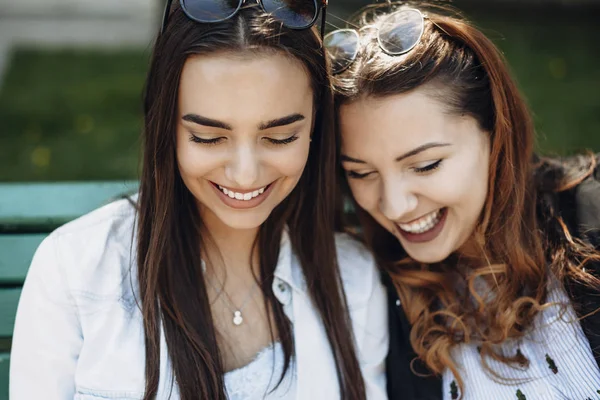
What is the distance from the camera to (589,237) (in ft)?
8.10

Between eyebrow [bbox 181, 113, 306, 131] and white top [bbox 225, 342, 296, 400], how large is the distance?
748 mm

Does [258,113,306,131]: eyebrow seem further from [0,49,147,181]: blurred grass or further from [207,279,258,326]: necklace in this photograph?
[0,49,147,181]: blurred grass

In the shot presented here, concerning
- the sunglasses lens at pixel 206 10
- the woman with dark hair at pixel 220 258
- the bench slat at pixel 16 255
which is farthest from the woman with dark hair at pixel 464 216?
the bench slat at pixel 16 255

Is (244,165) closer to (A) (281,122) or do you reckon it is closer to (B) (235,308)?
(A) (281,122)

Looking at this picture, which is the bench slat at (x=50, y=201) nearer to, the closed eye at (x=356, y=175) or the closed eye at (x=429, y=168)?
the closed eye at (x=356, y=175)

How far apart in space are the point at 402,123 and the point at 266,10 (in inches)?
20.4

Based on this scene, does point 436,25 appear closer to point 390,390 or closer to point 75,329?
point 390,390

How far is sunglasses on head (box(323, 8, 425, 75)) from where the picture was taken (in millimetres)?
2326

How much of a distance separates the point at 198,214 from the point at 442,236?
79 centimetres

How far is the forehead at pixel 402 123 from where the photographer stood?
89.0 inches

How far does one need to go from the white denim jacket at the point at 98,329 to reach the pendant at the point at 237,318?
14 cm

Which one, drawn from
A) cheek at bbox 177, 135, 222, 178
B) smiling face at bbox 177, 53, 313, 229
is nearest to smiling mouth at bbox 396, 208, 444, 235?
smiling face at bbox 177, 53, 313, 229

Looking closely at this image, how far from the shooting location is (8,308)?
8.39 ft

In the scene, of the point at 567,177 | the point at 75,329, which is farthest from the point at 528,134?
the point at 75,329
